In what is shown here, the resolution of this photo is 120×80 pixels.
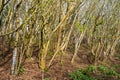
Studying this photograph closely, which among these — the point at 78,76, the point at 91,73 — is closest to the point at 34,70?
the point at 78,76

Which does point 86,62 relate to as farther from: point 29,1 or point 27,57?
point 29,1

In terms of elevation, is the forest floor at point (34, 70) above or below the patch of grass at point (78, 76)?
above

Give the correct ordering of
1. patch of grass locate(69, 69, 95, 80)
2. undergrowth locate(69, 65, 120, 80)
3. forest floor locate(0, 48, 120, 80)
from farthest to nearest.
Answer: undergrowth locate(69, 65, 120, 80)
patch of grass locate(69, 69, 95, 80)
forest floor locate(0, 48, 120, 80)

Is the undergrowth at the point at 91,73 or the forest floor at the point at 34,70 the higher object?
the forest floor at the point at 34,70

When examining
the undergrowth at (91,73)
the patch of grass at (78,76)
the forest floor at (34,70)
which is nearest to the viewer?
the forest floor at (34,70)

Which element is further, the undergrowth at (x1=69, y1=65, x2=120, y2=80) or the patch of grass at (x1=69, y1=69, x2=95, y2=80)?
the undergrowth at (x1=69, y1=65, x2=120, y2=80)

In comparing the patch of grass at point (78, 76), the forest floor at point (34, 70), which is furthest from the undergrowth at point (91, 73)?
the forest floor at point (34, 70)

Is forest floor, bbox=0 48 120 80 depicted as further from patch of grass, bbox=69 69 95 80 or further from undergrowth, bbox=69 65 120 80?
undergrowth, bbox=69 65 120 80

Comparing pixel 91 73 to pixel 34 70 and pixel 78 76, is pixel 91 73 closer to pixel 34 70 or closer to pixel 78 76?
pixel 78 76

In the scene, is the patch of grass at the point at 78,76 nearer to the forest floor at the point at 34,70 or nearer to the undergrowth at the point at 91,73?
the undergrowth at the point at 91,73

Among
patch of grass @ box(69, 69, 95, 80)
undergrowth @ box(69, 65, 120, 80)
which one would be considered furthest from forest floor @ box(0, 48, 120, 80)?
undergrowth @ box(69, 65, 120, 80)

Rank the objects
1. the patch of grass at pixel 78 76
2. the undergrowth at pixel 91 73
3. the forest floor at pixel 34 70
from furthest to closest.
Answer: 1. the undergrowth at pixel 91 73
2. the patch of grass at pixel 78 76
3. the forest floor at pixel 34 70

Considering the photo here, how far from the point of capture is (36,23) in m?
15.3

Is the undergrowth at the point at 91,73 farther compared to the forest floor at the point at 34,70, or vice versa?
→ the undergrowth at the point at 91,73
